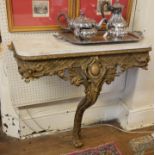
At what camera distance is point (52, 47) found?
4.41ft

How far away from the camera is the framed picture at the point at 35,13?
1.46 m

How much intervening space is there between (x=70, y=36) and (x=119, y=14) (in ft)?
1.20

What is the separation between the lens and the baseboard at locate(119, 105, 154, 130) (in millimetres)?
1999

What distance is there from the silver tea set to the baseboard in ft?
2.62

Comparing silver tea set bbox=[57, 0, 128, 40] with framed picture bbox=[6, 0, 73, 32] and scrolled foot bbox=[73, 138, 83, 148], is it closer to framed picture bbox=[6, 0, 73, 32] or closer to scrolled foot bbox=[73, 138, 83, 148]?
framed picture bbox=[6, 0, 73, 32]

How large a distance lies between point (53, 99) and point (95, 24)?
70 centimetres

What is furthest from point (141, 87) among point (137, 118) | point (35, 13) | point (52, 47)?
point (35, 13)

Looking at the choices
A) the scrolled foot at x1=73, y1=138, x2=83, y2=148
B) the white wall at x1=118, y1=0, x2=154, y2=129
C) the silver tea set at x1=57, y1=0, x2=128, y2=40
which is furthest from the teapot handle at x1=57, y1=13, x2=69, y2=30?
the scrolled foot at x1=73, y1=138, x2=83, y2=148

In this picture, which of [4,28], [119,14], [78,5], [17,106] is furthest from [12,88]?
[119,14]

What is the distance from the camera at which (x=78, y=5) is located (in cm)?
158

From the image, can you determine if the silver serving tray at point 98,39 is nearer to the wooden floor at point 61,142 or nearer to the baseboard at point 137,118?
the baseboard at point 137,118

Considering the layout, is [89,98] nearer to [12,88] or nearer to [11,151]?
[12,88]

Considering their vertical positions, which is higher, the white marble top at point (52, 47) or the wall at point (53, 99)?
the white marble top at point (52, 47)

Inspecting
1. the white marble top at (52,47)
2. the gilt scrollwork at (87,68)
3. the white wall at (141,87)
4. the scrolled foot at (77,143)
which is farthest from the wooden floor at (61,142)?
the white marble top at (52,47)
